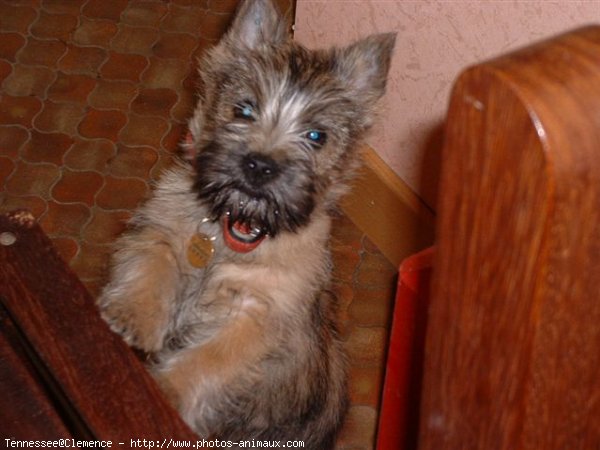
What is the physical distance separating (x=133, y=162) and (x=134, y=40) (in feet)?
2.69

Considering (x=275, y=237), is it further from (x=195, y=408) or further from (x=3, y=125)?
(x=3, y=125)

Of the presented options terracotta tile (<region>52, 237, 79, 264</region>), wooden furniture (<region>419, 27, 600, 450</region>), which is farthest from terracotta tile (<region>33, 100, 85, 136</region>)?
wooden furniture (<region>419, 27, 600, 450</region>)

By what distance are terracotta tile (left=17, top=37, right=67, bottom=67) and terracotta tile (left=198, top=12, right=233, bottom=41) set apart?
2.25 feet

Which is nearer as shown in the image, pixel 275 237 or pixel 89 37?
pixel 275 237

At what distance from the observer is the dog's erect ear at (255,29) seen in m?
2.06

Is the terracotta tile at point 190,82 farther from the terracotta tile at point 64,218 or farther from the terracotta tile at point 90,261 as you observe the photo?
the terracotta tile at point 90,261

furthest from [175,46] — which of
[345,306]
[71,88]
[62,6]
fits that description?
[345,306]

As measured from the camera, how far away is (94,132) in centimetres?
350

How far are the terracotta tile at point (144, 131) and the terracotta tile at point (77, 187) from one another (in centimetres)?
25

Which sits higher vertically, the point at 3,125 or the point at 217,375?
the point at 3,125

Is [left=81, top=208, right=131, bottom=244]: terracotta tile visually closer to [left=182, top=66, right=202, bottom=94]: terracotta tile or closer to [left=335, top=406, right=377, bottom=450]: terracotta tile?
[left=182, top=66, right=202, bottom=94]: terracotta tile

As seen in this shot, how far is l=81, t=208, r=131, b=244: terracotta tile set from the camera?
3.14 m

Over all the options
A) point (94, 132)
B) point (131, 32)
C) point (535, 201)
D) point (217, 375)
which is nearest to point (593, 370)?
point (535, 201)

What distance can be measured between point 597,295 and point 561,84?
0.73ft
